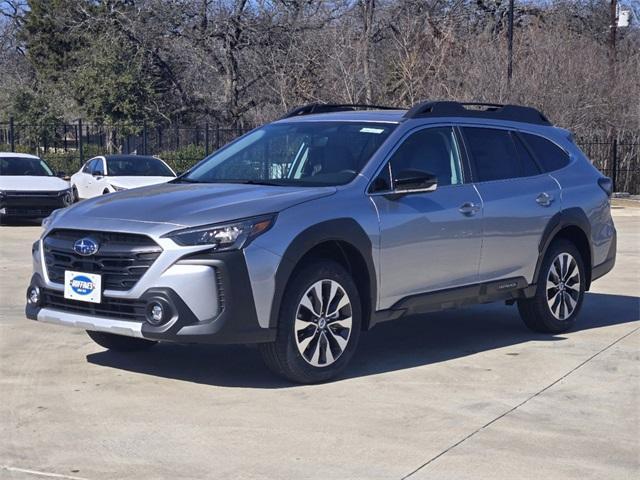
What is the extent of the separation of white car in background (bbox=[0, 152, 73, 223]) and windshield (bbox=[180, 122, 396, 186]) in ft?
38.7

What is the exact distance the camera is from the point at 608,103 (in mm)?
32750

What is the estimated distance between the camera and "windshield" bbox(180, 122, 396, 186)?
7391mm

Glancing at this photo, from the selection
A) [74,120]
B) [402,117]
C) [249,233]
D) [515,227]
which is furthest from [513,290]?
[74,120]

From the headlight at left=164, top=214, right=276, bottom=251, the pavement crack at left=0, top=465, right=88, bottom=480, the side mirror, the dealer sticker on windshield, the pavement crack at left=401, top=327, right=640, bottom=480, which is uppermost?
the side mirror

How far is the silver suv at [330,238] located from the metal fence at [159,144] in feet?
75.7

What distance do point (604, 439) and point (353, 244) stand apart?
2.05m

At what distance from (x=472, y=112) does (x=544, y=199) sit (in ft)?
3.05

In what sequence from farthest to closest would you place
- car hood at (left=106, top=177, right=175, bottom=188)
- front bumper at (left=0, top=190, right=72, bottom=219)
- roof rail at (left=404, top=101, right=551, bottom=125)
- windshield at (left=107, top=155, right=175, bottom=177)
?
windshield at (left=107, top=155, right=175, bottom=177) → car hood at (left=106, top=177, right=175, bottom=188) → front bumper at (left=0, top=190, right=72, bottom=219) → roof rail at (left=404, top=101, right=551, bottom=125)

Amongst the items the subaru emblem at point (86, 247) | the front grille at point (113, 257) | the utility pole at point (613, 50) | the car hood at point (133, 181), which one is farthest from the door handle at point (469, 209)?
the utility pole at point (613, 50)

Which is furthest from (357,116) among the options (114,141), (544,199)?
(114,141)

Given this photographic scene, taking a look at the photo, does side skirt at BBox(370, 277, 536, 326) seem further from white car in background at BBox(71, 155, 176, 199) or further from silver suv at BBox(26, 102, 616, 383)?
white car in background at BBox(71, 155, 176, 199)

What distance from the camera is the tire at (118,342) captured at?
774cm

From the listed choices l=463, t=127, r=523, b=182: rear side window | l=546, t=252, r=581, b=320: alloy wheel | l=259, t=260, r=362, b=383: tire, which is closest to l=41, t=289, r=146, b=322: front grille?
l=259, t=260, r=362, b=383: tire

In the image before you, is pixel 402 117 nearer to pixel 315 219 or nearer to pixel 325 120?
pixel 325 120
